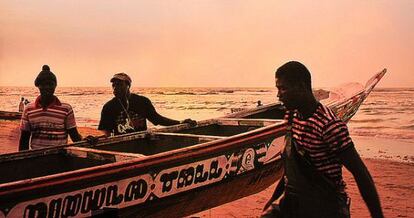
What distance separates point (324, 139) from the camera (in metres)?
2.19

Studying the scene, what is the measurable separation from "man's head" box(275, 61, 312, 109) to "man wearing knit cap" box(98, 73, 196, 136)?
349cm

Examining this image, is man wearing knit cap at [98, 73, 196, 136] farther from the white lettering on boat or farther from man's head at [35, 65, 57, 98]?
the white lettering on boat

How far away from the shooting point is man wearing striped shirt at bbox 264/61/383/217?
7.06 feet

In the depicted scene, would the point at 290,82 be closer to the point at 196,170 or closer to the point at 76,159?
the point at 196,170

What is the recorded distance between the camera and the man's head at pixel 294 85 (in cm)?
236

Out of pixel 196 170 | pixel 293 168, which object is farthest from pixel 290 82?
pixel 196 170

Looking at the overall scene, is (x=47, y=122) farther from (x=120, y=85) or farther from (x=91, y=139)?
(x=120, y=85)

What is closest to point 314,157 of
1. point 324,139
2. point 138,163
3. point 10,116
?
point 324,139

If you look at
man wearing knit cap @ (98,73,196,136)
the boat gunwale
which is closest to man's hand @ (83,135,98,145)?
man wearing knit cap @ (98,73,196,136)

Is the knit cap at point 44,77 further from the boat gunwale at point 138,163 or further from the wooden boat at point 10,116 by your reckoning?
the wooden boat at point 10,116

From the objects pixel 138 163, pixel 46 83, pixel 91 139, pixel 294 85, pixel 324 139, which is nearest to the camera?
pixel 324 139

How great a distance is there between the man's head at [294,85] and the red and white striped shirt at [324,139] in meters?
0.10

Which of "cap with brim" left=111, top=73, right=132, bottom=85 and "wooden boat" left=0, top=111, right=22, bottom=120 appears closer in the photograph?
"cap with brim" left=111, top=73, right=132, bottom=85

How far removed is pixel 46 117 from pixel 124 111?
1.26 m
